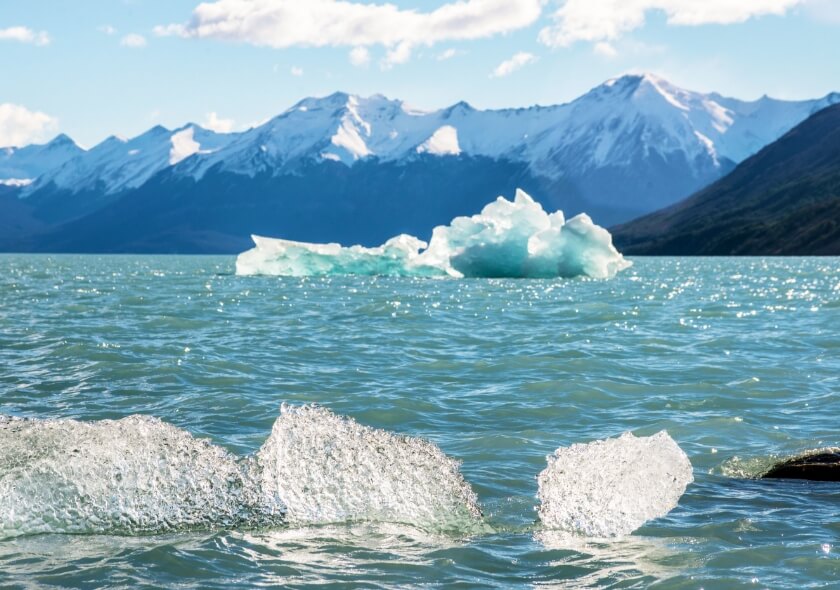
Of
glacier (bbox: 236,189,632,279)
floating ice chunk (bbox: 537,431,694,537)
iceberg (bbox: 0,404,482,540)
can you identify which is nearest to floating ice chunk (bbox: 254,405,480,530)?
iceberg (bbox: 0,404,482,540)

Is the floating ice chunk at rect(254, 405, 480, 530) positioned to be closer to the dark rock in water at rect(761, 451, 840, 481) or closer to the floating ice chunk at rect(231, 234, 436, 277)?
the dark rock in water at rect(761, 451, 840, 481)

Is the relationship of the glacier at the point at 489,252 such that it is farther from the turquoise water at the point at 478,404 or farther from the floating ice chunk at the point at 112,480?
the floating ice chunk at the point at 112,480

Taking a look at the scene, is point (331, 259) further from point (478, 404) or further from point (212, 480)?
point (212, 480)

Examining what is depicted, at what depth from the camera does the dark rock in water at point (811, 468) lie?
11.4m

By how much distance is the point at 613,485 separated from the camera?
9750 millimetres

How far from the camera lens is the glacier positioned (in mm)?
62469

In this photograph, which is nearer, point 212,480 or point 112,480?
point 112,480

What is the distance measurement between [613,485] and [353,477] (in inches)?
99.2

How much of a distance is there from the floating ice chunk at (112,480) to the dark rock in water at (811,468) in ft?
19.9

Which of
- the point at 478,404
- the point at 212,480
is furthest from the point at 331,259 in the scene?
the point at 212,480

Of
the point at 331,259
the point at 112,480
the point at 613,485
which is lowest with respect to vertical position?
the point at 613,485

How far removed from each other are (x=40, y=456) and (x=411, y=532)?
3.61 m

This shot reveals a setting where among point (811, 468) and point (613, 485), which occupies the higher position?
point (613, 485)

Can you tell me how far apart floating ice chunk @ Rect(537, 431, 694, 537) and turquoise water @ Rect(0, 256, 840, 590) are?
8.8 inches
